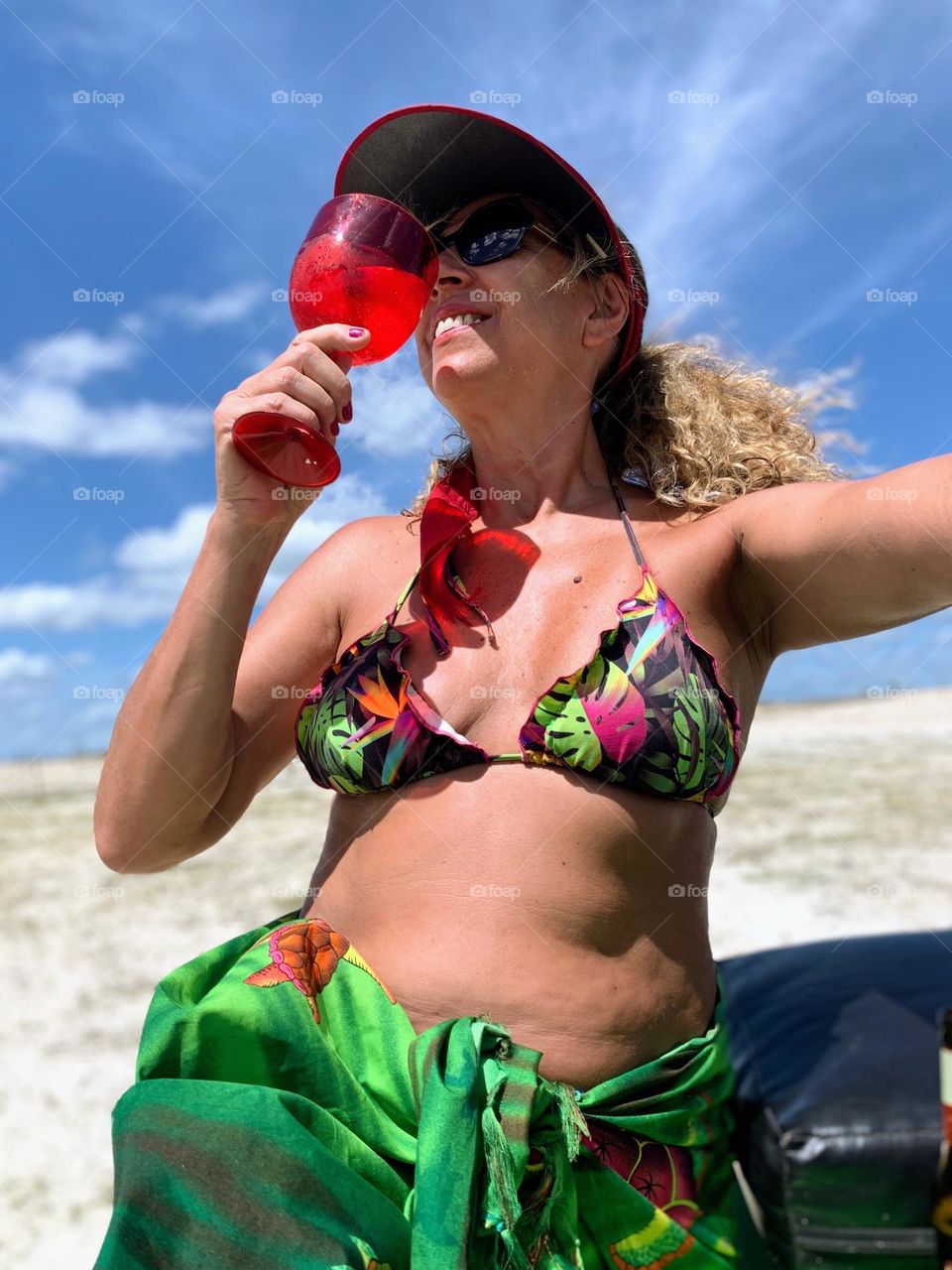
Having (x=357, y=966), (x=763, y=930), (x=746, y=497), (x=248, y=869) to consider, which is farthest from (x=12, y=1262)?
(x=248, y=869)

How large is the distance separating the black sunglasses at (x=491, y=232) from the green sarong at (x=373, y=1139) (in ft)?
5.18

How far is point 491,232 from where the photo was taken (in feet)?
8.21

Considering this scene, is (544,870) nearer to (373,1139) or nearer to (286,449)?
(373,1139)

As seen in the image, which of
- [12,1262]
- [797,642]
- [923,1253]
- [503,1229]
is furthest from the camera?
[12,1262]

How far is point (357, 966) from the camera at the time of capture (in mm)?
1975

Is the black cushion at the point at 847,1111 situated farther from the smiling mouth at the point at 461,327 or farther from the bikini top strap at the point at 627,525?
the smiling mouth at the point at 461,327

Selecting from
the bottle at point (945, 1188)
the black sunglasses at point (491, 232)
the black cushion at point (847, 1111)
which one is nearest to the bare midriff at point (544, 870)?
the black cushion at point (847, 1111)

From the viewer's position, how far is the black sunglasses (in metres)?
2.48

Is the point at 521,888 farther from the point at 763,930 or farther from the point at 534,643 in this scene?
the point at 763,930

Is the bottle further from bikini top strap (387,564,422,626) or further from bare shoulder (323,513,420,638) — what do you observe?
Answer: bare shoulder (323,513,420,638)

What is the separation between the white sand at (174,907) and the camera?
4477 mm

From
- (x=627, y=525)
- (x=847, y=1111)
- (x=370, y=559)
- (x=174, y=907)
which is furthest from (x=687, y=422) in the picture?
(x=174, y=907)

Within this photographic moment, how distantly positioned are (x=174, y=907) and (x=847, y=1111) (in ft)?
23.3

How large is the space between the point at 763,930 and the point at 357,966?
5.11 meters
